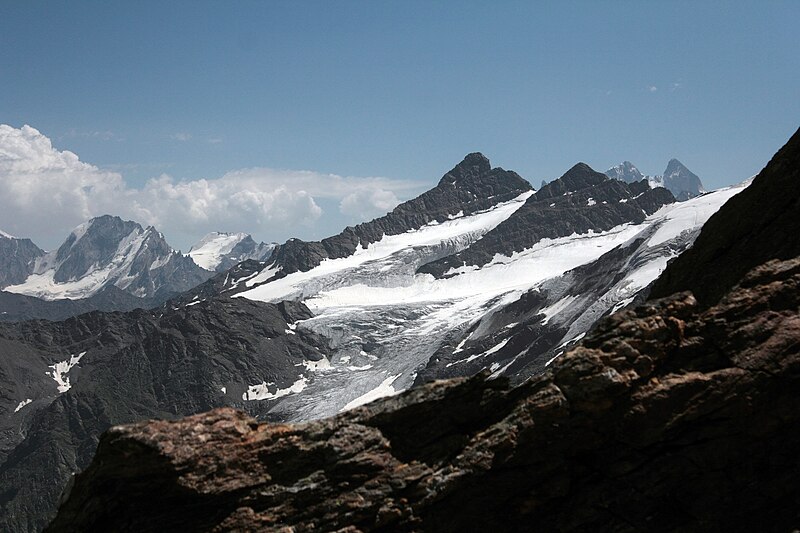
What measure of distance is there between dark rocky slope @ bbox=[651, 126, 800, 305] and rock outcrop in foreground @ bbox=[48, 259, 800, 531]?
3.47m

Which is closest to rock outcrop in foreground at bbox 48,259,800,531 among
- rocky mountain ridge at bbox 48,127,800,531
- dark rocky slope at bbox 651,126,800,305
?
rocky mountain ridge at bbox 48,127,800,531

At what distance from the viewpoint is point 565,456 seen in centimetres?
1611

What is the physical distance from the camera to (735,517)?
595 inches

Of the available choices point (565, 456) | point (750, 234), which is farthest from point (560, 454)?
point (750, 234)

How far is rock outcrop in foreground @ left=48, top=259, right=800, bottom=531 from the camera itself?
15.4m

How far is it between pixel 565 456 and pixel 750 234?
10716 mm

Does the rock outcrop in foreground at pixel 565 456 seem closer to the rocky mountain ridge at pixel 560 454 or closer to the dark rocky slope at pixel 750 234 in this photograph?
the rocky mountain ridge at pixel 560 454

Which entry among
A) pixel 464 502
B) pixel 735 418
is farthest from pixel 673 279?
pixel 464 502

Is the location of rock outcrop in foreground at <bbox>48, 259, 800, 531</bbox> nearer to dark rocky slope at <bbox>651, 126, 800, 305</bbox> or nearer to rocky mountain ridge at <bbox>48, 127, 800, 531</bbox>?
rocky mountain ridge at <bbox>48, 127, 800, 531</bbox>

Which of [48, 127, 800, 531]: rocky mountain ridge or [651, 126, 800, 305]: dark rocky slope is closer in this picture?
[48, 127, 800, 531]: rocky mountain ridge

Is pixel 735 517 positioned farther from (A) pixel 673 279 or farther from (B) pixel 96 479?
(B) pixel 96 479

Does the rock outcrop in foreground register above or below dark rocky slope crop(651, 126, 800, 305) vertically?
below

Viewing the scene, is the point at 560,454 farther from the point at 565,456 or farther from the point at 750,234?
the point at 750,234

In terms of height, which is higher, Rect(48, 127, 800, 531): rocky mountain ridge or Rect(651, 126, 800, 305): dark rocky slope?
Rect(651, 126, 800, 305): dark rocky slope
